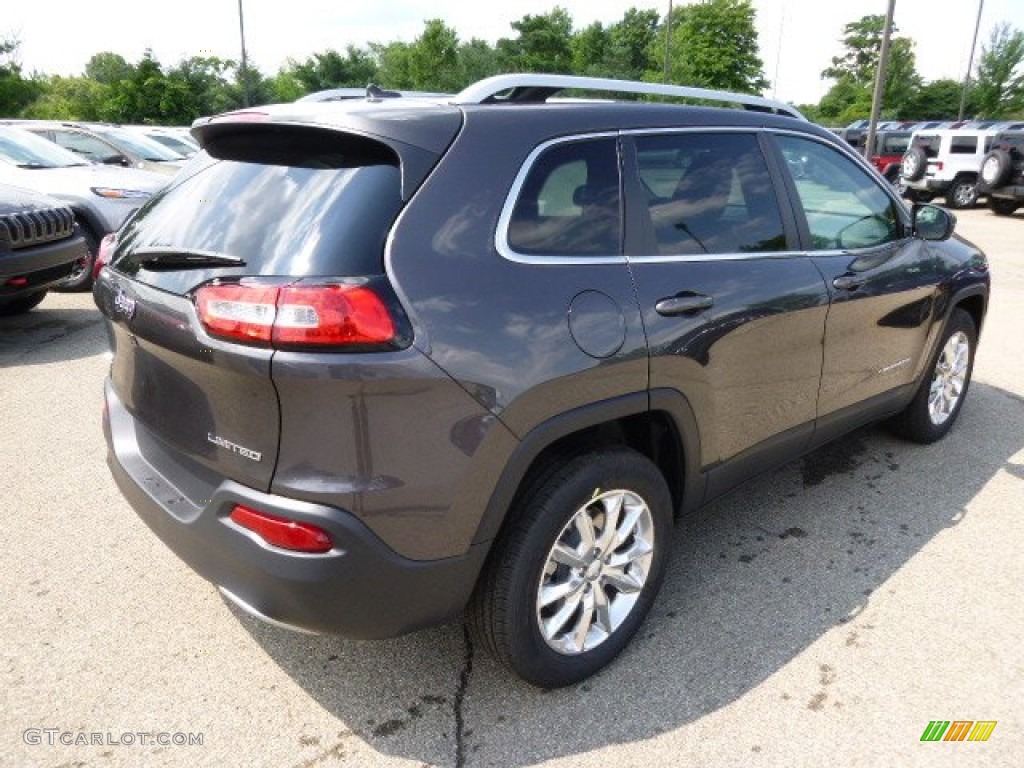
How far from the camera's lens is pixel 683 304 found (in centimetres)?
252

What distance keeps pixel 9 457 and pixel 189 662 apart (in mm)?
2298

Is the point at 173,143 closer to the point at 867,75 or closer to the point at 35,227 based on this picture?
the point at 35,227

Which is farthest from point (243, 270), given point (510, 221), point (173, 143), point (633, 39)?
point (633, 39)

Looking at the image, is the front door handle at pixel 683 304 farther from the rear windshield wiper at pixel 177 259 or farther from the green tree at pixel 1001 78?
the green tree at pixel 1001 78

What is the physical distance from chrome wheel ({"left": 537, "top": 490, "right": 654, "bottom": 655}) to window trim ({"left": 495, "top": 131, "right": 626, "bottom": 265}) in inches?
27.9

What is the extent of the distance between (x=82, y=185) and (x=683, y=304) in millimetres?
7599

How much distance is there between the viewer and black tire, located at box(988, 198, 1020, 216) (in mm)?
17641

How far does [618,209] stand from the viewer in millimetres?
2473

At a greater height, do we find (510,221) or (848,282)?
(510,221)

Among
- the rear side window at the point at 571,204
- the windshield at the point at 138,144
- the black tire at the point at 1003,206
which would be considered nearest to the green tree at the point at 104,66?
the windshield at the point at 138,144

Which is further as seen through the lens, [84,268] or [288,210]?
[84,268]

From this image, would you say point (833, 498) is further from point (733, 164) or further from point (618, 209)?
point (618, 209)

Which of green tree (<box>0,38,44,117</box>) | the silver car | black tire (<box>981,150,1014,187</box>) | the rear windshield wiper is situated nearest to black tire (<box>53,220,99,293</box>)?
the silver car

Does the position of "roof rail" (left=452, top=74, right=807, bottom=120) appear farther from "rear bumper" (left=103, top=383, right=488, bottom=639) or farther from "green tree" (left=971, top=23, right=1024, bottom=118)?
"green tree" (left=971, top=23, right=1024, bottom=118)
